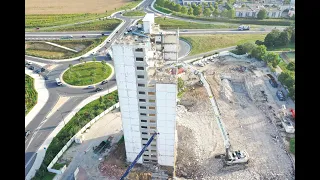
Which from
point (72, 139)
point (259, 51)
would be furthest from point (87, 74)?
point (259, 51)

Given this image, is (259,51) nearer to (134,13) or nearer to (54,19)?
(134,13)

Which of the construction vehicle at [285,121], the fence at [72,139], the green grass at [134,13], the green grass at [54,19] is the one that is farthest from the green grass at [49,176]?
the green grass at [134,13]

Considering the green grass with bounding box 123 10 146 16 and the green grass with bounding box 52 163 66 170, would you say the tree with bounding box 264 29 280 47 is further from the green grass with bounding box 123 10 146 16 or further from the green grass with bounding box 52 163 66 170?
the green grass with bounding box 52 163 66 170

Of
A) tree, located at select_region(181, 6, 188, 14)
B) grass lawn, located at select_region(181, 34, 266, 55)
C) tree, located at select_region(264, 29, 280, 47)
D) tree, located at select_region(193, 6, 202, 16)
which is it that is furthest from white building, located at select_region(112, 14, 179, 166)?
tree, located at select_region(181, 6, 188, 14)

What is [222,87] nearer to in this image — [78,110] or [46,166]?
[78,110]

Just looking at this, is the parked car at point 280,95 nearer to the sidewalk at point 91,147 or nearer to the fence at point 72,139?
the sidewalk at point 91,147
